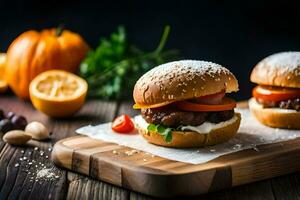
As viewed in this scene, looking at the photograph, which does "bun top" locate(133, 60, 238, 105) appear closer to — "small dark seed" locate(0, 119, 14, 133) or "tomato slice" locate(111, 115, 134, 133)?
"tomato slice" locate(111, 115, 134, 133)

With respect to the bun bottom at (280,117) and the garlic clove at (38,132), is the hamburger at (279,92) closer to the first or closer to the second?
the bun bottom at (280,117)

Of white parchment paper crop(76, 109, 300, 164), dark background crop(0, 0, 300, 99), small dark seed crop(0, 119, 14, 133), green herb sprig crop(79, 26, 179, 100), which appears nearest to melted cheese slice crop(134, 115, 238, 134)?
white parchment paper crop(76, 109, 300, 164)

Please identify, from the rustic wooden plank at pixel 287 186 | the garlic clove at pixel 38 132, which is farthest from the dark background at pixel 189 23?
the rustic wooden plank at pixel 287 186

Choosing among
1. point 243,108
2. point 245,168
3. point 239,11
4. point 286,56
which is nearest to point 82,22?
point 239,11

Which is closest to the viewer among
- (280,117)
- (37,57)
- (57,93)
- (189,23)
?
(280,117)

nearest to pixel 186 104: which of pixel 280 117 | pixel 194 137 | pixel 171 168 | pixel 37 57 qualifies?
pixel 194 137

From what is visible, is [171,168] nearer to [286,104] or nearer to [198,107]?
[198,107]
